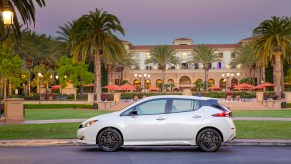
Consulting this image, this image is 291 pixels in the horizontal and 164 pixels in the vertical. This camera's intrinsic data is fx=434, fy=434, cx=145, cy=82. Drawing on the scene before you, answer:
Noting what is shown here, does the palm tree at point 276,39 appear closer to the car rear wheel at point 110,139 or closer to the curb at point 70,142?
the curb at point 70,142

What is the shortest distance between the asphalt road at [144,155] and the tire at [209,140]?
21cm

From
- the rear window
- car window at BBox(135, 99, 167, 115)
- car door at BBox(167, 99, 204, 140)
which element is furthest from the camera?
the rear window

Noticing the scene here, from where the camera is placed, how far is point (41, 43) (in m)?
71.8

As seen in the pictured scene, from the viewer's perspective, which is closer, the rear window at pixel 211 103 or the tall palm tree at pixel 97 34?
the rear window at pixel 211 103

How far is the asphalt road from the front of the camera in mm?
9875

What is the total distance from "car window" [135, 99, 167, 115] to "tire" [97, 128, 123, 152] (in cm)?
87

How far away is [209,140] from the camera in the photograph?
1148 cm

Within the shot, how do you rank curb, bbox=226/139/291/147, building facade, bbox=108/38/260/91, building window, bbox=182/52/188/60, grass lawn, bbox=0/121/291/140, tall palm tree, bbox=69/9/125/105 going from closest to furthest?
curb, bbox=226/139/291/147
grass lawn, bbox=0/121/291/140
tall palm tree, bbox=69/9/125/105
building facade, bbox=108/38/260/91
building window, bbox=182/52/188/60

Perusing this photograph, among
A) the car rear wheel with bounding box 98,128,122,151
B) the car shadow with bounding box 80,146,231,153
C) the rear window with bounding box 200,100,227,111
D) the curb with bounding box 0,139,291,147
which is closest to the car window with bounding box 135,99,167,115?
the car rear wheel with bounding box 98,128,122,151

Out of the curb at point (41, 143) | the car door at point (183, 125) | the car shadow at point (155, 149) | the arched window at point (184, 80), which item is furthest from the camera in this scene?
the arched window at point (184, 80)

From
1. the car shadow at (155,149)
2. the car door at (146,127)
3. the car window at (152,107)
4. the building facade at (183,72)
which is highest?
the building facade at (183,72)

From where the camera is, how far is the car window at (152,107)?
11703mm

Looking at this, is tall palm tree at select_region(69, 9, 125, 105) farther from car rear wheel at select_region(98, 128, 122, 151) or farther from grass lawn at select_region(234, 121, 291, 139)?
car rear wheel at select_region(98, 128, 122, 151)

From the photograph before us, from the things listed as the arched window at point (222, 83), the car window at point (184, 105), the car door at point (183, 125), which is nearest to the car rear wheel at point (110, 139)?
the car door at point (183, 125)
